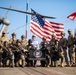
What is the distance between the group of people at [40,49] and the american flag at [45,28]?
260cm

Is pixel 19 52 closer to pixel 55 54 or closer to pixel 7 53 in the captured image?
pixel 7 53

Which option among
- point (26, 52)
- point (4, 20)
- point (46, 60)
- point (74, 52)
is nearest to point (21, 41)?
point (26, 52)

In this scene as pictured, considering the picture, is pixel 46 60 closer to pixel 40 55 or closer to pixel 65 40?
pixel 40 55

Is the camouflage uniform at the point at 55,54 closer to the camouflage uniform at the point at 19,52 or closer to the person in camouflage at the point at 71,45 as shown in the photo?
the person in camouflage at the point at 71,45

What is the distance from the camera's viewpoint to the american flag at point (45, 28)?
15895mm

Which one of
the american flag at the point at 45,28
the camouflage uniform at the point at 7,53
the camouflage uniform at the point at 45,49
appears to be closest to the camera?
the camouflage uniform at the point at 7,53

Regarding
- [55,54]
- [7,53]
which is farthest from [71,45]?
[7,53]

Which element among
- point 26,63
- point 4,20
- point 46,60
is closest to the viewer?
point 46,60

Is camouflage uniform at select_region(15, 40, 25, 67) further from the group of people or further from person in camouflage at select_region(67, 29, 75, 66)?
person in camouflage at select_region(67, 29, 75, 66)

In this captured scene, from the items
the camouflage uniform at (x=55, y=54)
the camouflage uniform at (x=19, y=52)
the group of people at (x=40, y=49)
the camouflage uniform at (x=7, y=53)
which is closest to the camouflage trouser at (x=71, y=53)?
the group of people at (x=40, y=49)

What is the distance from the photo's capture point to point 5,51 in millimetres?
13094

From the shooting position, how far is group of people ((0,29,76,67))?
42.7 feet

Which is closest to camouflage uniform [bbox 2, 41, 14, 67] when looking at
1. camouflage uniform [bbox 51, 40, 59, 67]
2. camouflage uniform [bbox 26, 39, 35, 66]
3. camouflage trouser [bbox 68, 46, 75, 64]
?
camouflage uniform [bbox 26, 39, 35, 66]

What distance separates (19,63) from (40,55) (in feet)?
3.69
